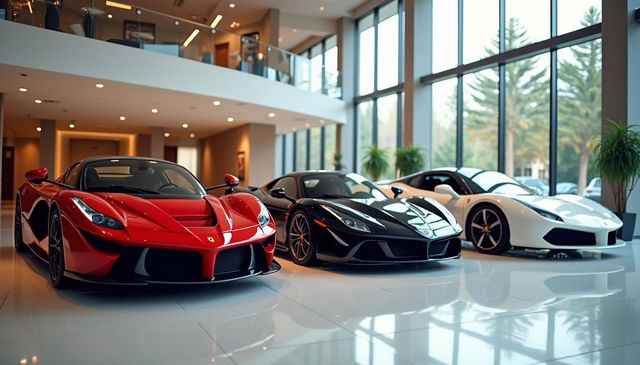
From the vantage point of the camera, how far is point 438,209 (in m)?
5.30

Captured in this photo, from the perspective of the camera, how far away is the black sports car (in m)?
4.51

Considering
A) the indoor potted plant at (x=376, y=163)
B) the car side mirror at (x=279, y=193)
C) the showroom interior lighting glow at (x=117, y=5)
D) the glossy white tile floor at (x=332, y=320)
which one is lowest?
the glossy white tile floor at (x=332, y=320)

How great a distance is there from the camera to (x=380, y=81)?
17406mm

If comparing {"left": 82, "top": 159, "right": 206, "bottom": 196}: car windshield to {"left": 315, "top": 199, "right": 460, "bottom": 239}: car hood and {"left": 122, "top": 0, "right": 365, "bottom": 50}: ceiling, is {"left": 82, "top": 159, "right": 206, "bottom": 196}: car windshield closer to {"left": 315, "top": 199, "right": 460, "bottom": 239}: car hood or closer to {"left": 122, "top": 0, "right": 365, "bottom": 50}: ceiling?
Answer: {"left": 315, "top": 199, "right": 460, "bottom": 239}: car hood

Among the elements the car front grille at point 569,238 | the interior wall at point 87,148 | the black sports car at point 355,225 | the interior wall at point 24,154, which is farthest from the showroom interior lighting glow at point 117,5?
the interior wall at point 87,148

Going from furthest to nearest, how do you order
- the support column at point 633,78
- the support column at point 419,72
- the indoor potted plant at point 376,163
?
the indoor potted plant at point 376,163, the support column at point 419,72, the support column at point 633,78

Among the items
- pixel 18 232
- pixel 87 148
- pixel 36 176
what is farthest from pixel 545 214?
pixel 87 148

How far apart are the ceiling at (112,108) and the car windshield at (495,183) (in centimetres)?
767

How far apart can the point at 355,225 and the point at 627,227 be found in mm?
5556

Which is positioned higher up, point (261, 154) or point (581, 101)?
point (581, 101)

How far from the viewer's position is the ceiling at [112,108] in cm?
1112

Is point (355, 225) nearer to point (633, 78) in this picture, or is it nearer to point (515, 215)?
point (515, 215)

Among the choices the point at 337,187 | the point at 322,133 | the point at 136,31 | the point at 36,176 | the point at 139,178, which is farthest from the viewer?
the point at 322,133

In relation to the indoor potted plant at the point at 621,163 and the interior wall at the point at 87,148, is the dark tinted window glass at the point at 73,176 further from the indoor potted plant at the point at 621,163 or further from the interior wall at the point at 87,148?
the interior wall at the point at 87,148
